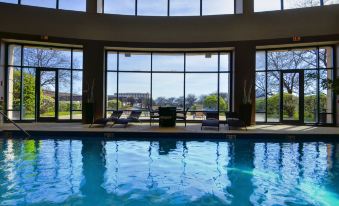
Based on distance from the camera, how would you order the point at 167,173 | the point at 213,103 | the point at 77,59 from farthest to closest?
1. the point at 213,103
2. the point at 77,59
3. the point at 167,173

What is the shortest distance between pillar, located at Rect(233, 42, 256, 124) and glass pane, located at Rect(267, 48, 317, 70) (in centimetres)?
114

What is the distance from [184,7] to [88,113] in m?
6.27

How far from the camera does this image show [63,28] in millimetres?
11625

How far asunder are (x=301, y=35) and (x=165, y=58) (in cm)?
579

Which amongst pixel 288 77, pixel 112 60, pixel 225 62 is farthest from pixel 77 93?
pixel 288 77

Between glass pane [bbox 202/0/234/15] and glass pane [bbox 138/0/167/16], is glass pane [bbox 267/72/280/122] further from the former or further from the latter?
glass pane [bbox 138/0/167/16]

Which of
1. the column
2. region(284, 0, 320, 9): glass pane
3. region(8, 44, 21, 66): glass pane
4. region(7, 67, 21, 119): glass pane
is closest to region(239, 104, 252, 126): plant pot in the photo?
the column

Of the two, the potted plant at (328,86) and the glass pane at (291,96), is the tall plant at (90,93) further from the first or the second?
the potted plant at (328,86)

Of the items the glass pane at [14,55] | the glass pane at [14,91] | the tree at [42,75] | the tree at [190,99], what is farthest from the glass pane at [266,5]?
the glass pane at [14,91]

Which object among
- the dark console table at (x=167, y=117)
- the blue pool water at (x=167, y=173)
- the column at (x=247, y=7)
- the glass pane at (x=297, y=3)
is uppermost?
the glass pane at (x=297, y=3)

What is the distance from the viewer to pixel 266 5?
1216cm

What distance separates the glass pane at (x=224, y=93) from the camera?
42.7 ft

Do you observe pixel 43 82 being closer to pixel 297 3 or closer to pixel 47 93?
pixel 47 93

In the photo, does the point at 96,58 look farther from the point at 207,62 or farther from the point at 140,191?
the point at 140,191
